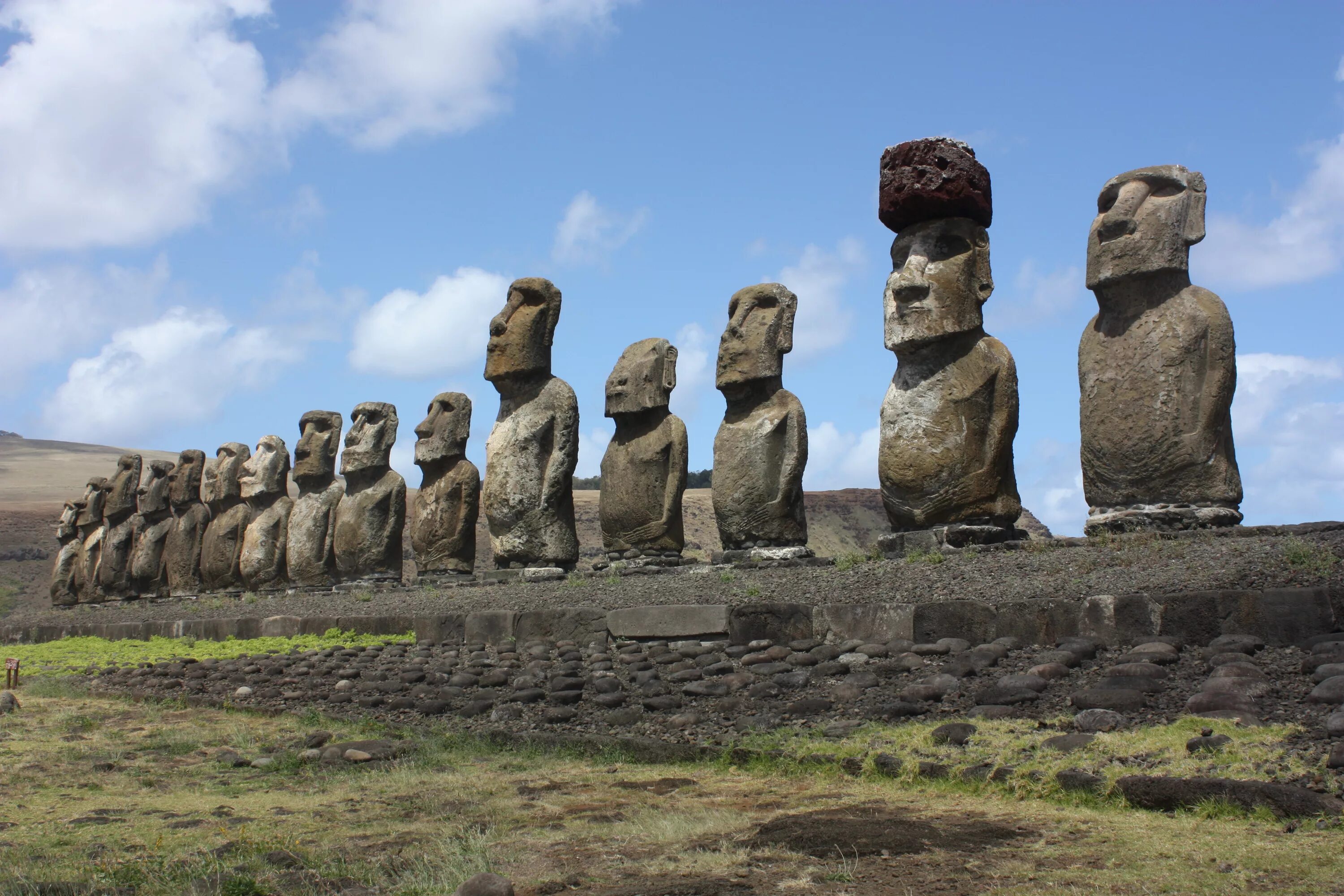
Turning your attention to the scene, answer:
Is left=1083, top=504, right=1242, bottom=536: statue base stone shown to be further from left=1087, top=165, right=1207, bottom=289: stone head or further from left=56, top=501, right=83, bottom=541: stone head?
left=56, top=501, right=83, bottom=541: stone head

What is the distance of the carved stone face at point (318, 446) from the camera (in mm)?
18266

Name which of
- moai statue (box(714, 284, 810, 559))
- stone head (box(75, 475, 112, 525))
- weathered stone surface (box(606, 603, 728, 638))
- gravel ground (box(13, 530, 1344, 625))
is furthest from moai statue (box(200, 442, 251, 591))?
weathered stone surface (box(606, 603, 728, 638))

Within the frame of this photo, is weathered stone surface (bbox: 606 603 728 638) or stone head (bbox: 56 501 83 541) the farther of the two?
stone head (bbox: 56 501 83 541)

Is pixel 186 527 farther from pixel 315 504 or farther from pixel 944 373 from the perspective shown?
pixel 944 373

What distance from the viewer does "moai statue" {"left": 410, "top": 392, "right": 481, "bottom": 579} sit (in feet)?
48.7

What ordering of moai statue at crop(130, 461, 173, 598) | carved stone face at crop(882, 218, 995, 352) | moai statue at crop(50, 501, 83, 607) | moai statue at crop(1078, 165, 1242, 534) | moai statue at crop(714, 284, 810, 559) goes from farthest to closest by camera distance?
moai statue at crop(50, 501, 83, 607) → moai statue at crop(130, 461, 173, 598) → moai statue at crop(714, 284, 810, 559) → carved stone face at crop(882, 218, 995, 352) → moai statue at crop(1078, 165, 1242, 534)

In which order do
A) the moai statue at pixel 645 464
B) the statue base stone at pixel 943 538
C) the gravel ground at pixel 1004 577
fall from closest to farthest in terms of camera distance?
the gravel ground at pixel 1004 577 < the statue base stone at pixel 943 538 < the moai statue at pixel 645 464

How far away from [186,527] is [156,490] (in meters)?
1.88

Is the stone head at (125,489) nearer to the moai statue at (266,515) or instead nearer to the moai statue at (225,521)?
the moai statue at (225,521)

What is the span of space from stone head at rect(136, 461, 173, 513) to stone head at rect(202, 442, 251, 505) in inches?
100.0

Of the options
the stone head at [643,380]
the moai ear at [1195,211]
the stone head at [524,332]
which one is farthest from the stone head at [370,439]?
the moai ear at [1195,211]

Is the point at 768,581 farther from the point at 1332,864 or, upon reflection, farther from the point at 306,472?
the point at 306,472

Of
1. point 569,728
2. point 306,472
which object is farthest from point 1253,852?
point 306,472

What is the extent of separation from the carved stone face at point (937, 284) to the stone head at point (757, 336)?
1.53m
